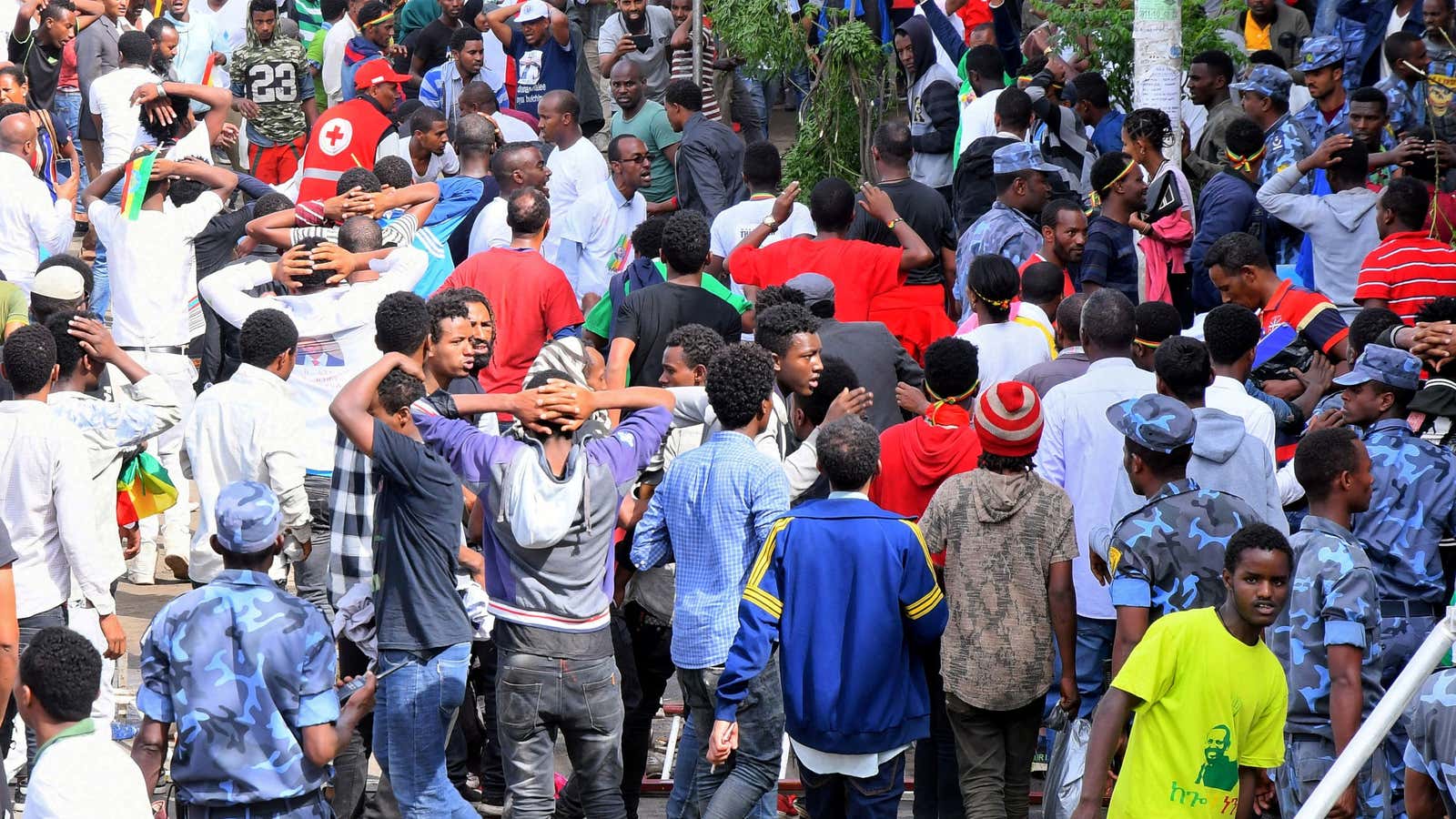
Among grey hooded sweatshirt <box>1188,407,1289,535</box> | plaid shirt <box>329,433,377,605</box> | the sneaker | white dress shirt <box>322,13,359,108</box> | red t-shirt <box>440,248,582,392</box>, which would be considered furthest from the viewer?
white dress shirt <box>322,13,359,108</box>

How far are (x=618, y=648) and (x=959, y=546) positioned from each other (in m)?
1.45

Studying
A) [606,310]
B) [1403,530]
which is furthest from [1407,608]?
[606,310]

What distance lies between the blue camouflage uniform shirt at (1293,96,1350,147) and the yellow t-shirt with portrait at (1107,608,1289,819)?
5.37m

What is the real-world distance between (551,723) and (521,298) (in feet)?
8.97

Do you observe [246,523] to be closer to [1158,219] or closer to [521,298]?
[521,298]

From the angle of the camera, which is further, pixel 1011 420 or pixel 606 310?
pixel 606 310

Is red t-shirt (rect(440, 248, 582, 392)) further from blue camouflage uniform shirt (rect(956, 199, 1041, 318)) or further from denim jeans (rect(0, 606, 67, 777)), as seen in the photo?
denim jeans (rect(0, 606, 67, 777))

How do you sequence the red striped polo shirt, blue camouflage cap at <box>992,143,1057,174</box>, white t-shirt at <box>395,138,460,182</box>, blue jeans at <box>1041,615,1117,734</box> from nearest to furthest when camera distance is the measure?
1. blue jeans at <box>1041,615,1117,734</box>
2. the red striped polo shirt
3. blue camouflage cap at <box>992,143,1057,174</box>
4. white t-shirt at <box>395,138,460,182</box>

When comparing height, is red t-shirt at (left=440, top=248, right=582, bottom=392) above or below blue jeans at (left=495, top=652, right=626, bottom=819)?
above

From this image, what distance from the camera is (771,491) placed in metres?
5.87

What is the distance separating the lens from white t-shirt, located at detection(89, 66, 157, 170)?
39.7 ft

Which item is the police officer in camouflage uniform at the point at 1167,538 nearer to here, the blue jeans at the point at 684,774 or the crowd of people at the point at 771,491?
the crowd of people at the point at 771,491

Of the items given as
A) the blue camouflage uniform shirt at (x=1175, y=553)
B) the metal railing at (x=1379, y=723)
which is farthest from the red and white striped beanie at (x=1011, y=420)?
the metal railing at (x=1379, y=723)

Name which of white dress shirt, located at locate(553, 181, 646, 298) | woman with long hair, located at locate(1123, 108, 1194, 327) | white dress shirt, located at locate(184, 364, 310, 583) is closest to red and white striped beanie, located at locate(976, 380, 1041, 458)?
white dress shirt, located at locate(184, 364, 310, 583)
